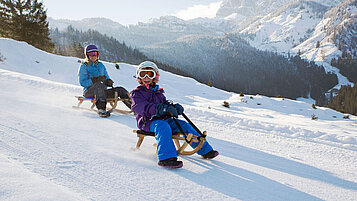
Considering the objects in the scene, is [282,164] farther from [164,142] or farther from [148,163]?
[148,163]

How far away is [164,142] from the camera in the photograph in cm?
286

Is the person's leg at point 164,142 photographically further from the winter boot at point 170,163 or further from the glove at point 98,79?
the glove at point 98,79

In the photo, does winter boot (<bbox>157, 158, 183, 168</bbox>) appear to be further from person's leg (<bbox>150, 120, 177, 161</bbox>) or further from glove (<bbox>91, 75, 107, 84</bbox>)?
glove (<bbox>91, 75, 107, 84</bbox>)

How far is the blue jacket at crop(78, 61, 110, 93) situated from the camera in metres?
5.65

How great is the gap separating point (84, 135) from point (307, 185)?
3.43 m

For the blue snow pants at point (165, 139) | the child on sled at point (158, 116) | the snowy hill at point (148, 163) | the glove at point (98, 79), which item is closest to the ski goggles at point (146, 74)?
the child on sled at point (158, 116)

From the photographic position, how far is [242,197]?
2312mm

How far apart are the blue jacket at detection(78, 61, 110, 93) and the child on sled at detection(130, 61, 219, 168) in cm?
280

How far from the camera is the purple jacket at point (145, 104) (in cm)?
322

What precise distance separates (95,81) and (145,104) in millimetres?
→ 2968

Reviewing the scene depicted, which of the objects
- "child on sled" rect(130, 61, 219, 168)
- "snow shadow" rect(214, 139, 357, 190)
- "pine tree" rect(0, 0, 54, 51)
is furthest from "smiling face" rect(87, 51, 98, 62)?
"pine tree" rect(0, 0, 54, 51)

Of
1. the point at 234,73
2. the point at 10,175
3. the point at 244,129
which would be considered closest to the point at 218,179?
the point at 10,175

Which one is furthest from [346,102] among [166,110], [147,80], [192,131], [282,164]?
[166,110]

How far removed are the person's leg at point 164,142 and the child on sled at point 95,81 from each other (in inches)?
110
